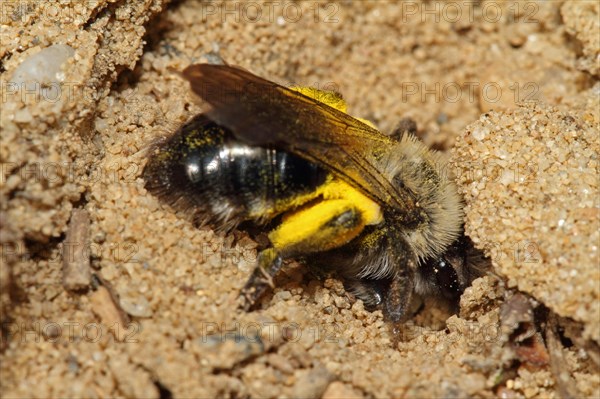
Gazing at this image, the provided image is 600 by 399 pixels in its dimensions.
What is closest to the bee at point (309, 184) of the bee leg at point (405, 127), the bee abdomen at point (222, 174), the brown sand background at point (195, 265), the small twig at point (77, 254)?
the bee abdomen at point (222, 174)

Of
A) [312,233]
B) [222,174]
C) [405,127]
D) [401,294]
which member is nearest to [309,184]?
[312,233]

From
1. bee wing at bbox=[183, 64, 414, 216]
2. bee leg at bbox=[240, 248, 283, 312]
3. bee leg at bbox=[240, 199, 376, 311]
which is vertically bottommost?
bee leg at bbox=[240, 248, 283, 312]

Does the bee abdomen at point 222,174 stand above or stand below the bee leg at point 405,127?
above

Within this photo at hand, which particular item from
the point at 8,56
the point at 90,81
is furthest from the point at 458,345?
the point at 8,56

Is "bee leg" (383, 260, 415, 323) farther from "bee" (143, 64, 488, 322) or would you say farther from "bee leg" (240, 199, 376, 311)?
"bee leg" (240, 199, 376, 311)

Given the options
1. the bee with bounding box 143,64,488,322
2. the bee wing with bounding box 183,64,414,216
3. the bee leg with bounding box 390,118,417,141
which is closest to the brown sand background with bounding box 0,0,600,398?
the bee with bounding box 143,64,488,322

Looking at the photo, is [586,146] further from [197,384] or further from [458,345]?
[197,384]

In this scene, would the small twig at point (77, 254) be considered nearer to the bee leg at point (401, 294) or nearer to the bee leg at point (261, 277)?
the bee leg at point (261, 277)
